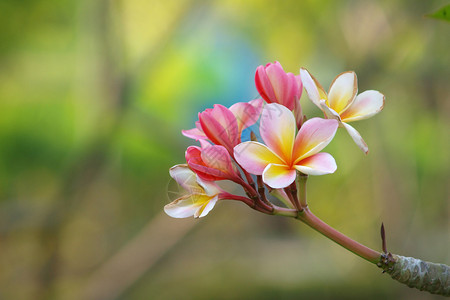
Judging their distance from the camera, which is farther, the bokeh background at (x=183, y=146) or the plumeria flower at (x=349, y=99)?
the bokeh background at (x=183, y=146)

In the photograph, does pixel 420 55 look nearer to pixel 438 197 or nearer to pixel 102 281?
Result: pixel 438 197

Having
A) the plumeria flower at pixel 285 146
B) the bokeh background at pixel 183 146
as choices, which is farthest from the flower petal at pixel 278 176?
the bokeh background at pixel 183 146

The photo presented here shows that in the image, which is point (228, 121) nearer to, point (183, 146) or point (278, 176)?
point (278, 176)

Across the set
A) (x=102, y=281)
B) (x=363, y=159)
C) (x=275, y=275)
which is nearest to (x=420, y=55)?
(x=363, y=159)

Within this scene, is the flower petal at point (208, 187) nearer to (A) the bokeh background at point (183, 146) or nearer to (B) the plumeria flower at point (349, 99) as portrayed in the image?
(B) the plumeria flower at point (349, 99)

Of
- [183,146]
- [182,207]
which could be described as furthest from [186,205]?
[183,146]
